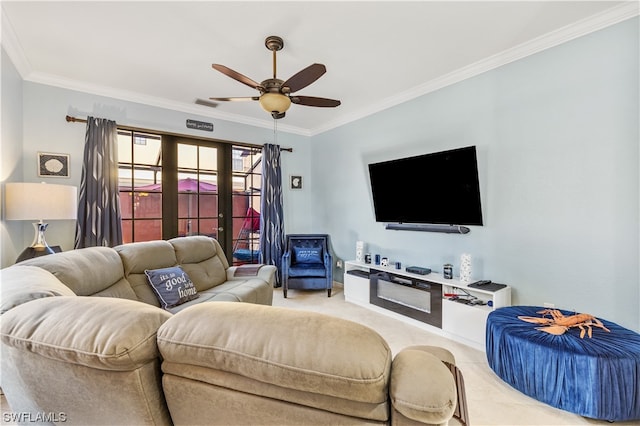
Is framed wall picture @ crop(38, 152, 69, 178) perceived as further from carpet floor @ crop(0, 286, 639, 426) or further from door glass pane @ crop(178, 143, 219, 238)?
carpet floor @ crop(0, 286, 639, 426)

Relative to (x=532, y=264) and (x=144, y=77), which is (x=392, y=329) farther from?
(x=144, y=77)

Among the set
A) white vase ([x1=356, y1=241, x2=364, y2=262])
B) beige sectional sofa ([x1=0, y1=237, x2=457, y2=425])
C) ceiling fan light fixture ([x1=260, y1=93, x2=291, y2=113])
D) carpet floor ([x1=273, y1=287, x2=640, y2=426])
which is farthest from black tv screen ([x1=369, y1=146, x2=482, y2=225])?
beige sectional sofa ([x1=0, y1=237, x2=457, y2=425])

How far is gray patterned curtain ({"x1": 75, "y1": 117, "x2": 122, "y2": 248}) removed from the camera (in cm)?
325

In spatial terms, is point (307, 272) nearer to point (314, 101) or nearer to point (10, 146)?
point (314, 101)

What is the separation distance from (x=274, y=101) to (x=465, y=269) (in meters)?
2.39

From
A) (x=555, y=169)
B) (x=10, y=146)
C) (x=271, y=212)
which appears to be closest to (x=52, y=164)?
(x=10, y=146)

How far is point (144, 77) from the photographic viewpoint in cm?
318

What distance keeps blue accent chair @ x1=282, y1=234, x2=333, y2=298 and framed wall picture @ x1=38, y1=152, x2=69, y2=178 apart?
2.79m

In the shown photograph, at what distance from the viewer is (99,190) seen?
3.32 meters

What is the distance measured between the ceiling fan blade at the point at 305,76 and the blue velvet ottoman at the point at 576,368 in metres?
2.26

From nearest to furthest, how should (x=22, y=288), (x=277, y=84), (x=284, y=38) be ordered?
(x=22, y=288) < (x=277, y=84) < (x=284, y=38)

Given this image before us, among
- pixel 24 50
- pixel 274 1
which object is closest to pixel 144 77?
pixel 24 50

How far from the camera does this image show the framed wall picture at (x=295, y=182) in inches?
203

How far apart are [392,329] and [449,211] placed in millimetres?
1387
